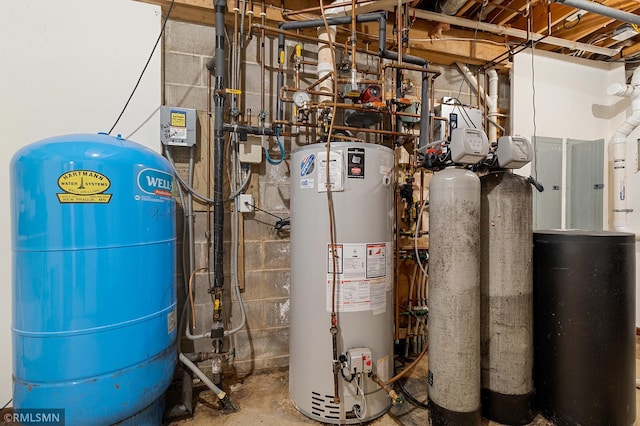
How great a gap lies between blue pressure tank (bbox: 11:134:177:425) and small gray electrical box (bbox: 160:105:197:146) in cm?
49

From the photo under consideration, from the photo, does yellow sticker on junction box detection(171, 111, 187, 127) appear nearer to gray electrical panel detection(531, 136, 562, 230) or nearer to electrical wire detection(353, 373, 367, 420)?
electrical wire detection(353, 373, 367, 420)

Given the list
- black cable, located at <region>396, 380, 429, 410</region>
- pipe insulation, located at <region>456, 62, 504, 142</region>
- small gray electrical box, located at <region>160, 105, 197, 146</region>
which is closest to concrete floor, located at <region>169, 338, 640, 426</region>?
black cable, located at <region>396, 380, 429, 410</region>

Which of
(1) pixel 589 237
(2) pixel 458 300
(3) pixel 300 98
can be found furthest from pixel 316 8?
(1) pixel 589 237

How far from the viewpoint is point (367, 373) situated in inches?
60.4

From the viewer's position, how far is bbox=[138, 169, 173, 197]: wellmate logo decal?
1342 millimetres

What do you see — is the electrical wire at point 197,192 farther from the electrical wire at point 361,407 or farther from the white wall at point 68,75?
the electrical wire at point 361,407

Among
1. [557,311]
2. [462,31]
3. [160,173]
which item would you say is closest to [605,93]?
[462,31]

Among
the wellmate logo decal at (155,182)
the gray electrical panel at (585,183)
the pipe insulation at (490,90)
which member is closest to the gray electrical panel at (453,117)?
the pipe insulation at (490,90)

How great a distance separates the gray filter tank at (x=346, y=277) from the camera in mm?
1516

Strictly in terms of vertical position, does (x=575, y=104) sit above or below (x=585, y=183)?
above

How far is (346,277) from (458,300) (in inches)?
20.9

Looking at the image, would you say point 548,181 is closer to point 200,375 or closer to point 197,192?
point 197,192

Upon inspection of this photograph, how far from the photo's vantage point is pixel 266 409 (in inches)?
66.6

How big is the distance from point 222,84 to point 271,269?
1.20m
